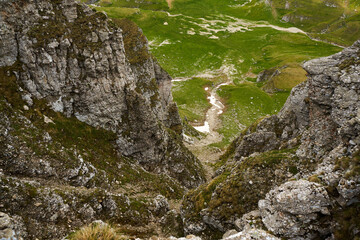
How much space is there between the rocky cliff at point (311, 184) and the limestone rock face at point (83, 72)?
1593 centimetres

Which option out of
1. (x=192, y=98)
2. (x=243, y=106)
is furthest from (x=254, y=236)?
(x=192, y=98)

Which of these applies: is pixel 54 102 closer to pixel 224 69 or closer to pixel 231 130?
pixel 231 130

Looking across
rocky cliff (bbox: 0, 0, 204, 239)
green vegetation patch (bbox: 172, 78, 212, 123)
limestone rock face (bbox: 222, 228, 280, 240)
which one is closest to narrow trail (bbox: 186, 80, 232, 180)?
green vegetation patch (bbox: 172, 78, 212, 123)

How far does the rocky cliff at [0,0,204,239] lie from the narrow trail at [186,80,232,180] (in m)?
21.3

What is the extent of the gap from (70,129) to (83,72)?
8472mm

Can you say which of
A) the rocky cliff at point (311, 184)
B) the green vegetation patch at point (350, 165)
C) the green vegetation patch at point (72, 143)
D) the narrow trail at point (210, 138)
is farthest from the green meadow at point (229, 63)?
the green vegetation patch at point (350, 165)

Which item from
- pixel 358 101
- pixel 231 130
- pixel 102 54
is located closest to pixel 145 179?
pixel 102 54

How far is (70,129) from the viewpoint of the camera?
30.2 meters

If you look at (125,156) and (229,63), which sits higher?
(229,63)

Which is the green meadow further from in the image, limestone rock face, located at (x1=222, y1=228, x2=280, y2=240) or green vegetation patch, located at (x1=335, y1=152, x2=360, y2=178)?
limestone rock face, located at (x1=222, y1=228, x2=280, y2=240)

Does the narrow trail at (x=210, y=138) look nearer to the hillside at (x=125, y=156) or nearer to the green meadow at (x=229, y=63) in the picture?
the green meadow at (x=229, y=63)

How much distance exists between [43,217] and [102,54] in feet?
76.8

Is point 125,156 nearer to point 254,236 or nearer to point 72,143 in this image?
point 72,143

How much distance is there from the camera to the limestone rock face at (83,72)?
89.0ft
